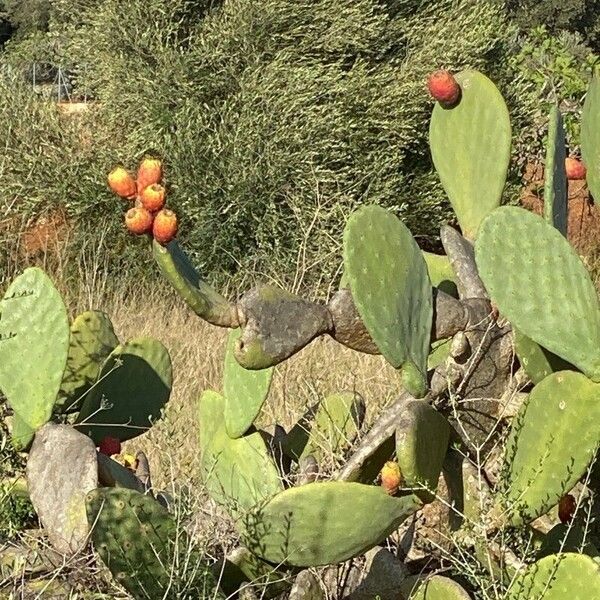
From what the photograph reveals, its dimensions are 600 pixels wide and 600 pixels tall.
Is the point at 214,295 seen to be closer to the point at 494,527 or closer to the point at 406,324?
the point at 406,324

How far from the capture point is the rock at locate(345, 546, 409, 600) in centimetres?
198

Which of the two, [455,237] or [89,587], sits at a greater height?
[455,237]

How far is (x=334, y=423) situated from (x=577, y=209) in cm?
758

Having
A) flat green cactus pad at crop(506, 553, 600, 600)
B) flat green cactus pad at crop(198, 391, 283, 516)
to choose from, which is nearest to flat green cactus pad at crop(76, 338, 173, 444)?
flat green cactus pad at crop(198, 391, 283, 516)

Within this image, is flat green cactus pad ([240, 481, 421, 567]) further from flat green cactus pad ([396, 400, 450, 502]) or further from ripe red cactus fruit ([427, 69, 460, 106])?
ripe red cactus fruit ([427, 69, 460, 106])

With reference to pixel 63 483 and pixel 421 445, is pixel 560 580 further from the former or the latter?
pixel 63 483

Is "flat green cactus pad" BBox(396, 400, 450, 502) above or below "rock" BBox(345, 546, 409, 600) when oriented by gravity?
above

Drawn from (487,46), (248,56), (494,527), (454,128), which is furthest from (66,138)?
(494,527)

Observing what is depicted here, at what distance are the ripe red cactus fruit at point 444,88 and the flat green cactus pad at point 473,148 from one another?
0.02 m

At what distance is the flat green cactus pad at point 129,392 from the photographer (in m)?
2.19

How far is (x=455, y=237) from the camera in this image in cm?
202

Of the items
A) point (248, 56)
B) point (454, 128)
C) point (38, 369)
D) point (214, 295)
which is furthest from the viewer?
point (248, 56)

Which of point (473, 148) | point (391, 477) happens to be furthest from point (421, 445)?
point (473, 148)

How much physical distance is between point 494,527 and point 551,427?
205mm
